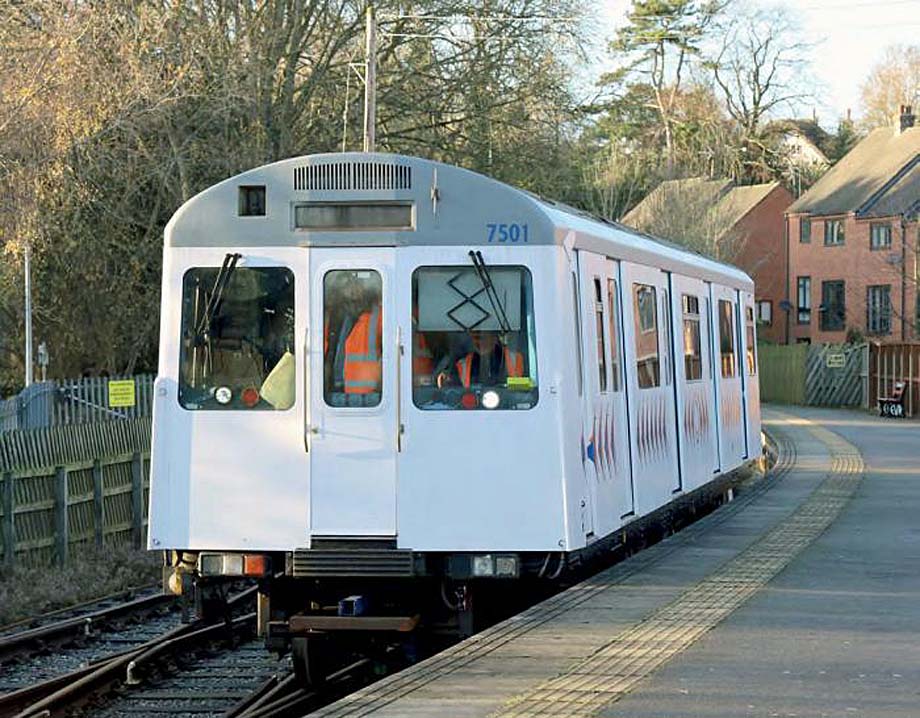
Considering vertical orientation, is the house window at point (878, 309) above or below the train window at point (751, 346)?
above

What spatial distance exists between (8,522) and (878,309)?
162 feet

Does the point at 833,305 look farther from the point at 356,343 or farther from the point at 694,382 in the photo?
the point at 356,343

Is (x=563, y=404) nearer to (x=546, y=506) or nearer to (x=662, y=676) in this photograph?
(x=546, y=506)

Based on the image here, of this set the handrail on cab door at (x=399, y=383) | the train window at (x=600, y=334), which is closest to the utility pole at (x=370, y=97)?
the train window at (x=600, y=334)

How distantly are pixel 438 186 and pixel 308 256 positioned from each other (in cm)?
88

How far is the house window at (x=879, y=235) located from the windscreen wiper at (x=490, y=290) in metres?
53.6

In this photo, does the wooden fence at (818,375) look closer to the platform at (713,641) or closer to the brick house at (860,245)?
the brick house at (860,245)

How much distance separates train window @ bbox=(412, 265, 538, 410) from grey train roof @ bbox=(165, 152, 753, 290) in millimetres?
260

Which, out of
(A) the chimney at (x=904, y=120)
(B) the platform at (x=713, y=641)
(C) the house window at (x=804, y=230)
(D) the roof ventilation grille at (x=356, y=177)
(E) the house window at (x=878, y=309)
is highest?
(A) the chimney at (x=904, y=120)

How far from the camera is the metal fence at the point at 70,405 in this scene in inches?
870

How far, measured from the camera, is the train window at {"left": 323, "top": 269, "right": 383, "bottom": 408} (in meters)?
10.3

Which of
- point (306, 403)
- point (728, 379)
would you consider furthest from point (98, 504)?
point (306, 403)

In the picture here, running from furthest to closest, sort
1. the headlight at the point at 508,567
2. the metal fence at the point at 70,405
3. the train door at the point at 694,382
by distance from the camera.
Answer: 1. the metal fence at the point at 70,405
2. the train door at the point at 694,382
3. the headlight at the point at 508,567

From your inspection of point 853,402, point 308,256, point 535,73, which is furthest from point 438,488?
point 853,402
